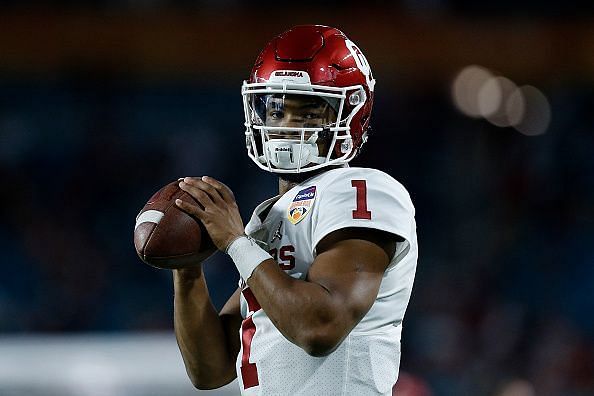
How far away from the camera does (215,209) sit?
197 cm

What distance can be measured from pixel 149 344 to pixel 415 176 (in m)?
4.28

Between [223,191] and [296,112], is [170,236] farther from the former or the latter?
[296,112]

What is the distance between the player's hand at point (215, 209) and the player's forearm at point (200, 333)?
0.31 m

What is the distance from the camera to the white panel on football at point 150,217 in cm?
199

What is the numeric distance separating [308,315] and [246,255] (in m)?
0.20

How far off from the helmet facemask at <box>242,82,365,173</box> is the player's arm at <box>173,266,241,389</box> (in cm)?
35

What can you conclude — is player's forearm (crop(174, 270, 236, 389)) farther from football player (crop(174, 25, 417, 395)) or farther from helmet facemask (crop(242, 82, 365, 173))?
helmet facemask (crop(242, 82, 365, 173))
